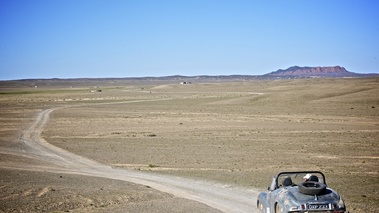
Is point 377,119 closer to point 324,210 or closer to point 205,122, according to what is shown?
point 205,122

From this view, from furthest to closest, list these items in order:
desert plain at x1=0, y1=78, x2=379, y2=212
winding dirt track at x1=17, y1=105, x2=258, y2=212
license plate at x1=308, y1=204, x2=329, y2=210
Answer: desert plain at x1=0, y1=78, x2=379, y2=212 → winding dirt track at x1=17, y1=105, x2=258, y2=212 → license plate at x1=308, y1=204, x2=329, y2=210

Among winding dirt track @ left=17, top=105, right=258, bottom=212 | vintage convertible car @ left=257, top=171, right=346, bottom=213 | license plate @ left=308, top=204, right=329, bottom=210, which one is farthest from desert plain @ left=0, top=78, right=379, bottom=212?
license plate @ left=308, top=204, right=329, bottom=210

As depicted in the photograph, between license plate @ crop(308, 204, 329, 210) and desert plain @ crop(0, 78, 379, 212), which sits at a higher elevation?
license plate @ crop(308, 204, 329, 210)

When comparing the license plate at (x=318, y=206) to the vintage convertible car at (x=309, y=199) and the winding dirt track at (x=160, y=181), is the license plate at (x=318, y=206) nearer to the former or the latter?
the vintage convertible car at (x=309, y=199)

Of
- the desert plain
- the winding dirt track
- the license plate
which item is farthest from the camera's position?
the desert plain

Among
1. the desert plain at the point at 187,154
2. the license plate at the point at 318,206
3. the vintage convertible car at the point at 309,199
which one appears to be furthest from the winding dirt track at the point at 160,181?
the license plate at the point at 318,206

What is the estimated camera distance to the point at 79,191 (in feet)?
55.0

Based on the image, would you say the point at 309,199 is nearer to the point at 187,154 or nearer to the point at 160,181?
the point at 160,181

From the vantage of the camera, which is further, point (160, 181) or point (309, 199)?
point (160, 181)

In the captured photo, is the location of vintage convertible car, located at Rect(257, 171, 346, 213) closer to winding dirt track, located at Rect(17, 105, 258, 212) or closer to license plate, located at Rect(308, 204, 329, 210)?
license plate, located at Rect(308, 204, 329, 210)

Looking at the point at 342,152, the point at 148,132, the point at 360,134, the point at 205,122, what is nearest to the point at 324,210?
the point at 342,152

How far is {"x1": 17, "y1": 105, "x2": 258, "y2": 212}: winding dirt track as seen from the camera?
15094 millimetres

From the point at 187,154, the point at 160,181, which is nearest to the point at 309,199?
the point at 160,181

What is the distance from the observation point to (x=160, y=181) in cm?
1930
